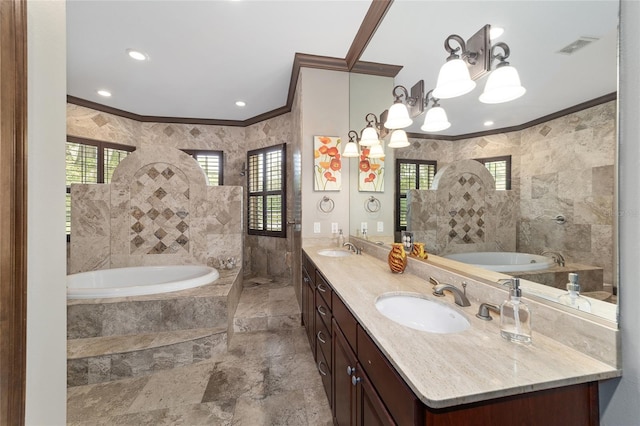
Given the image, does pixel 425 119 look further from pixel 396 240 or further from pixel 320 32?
pixel 320 32

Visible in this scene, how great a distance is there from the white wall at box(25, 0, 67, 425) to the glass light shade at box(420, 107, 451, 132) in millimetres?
1611

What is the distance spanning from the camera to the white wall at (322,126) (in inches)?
106

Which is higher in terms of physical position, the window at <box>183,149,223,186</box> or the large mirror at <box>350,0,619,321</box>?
the window at <box>183,149,223,186</box>

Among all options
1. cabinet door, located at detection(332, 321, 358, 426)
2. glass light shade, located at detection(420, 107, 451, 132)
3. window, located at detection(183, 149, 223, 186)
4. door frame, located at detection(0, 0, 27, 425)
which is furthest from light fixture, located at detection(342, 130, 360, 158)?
window, located at detection(183, 149, 223, 186)

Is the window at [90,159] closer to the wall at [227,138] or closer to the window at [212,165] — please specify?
the wall at [227,138]

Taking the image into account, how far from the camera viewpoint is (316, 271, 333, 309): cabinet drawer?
5.04 feet

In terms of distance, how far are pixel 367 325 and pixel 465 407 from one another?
0.36 metres

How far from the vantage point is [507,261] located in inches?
42.3

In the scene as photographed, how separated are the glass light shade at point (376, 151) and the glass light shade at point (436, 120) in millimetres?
675

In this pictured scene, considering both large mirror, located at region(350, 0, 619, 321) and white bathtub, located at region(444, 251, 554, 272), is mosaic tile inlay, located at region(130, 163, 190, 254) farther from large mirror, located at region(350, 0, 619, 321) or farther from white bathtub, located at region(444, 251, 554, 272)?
white bathtub, located at region(444, 251, 554, 272)

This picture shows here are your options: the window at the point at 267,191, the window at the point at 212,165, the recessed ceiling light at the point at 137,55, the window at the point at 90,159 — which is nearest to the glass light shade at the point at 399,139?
the window at the point at 267,191

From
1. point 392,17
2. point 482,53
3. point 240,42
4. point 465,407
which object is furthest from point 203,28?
point 465,407

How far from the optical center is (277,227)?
13.6 ft

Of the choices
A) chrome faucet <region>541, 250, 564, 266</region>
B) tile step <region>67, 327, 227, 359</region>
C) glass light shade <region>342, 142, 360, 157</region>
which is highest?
glass light shade <region>342, 142, 360, 157</region>
